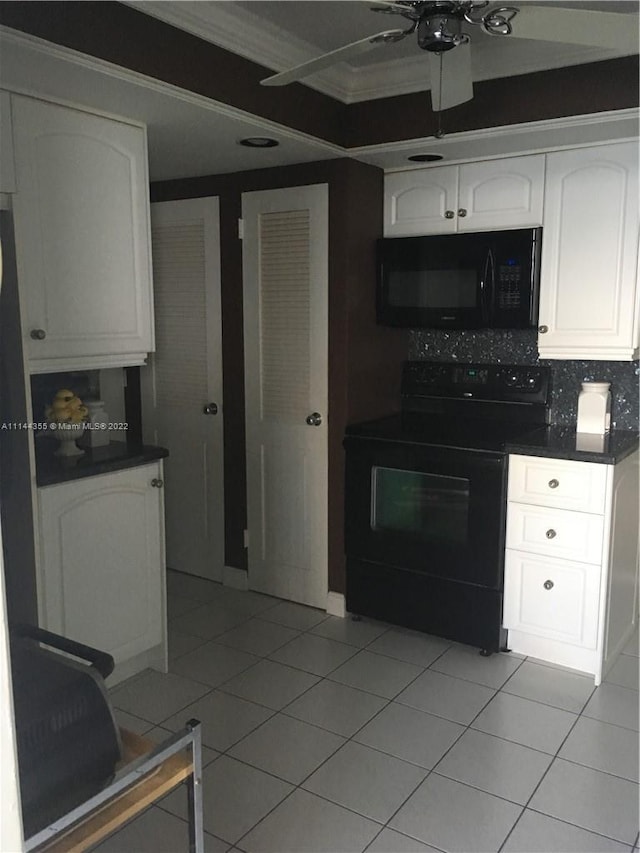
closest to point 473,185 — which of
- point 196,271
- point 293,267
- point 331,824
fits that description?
point 293,267

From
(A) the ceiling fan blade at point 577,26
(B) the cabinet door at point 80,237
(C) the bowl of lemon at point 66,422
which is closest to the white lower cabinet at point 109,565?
(C) the bowl of lemon at point 66,422

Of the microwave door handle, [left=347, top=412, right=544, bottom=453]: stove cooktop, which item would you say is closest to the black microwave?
the microwave door handle

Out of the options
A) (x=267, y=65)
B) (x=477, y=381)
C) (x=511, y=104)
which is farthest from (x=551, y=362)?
(x=267, y=65)

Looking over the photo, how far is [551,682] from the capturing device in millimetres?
2855

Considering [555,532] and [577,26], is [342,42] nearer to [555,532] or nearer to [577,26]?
[577,26]

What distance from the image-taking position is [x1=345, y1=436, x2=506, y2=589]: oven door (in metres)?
2.97

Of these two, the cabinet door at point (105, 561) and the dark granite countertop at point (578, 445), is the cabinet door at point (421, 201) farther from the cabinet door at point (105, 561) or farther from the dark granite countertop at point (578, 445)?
the cabinet door at point (105, 561)

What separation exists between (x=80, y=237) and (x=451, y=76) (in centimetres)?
125

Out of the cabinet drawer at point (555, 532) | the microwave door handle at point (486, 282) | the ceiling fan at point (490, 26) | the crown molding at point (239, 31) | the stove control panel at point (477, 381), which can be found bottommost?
the cabinet drawer at point (555, 532)

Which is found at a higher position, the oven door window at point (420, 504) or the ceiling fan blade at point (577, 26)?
the ceiling fan blade at point (577, 26)

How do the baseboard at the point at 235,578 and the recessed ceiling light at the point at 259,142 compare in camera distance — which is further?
the baseboard at the point at 235,578

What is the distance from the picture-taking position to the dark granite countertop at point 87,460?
2470 mm

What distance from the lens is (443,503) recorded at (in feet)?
10.1

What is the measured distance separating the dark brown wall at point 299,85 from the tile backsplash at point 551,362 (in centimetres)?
100
